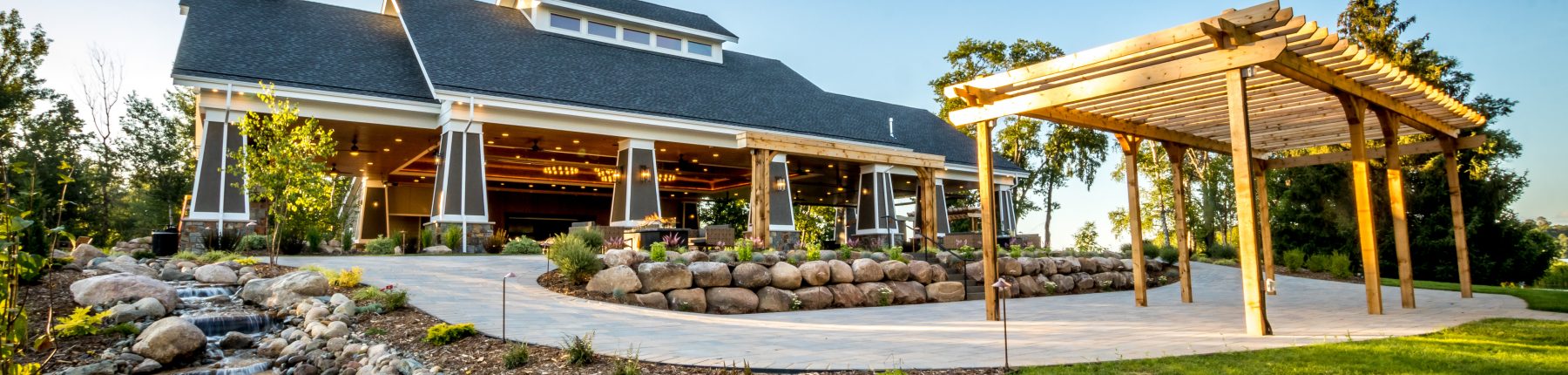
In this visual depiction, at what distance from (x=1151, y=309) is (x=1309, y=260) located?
34.3ft

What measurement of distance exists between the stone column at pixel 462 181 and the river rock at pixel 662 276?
8.22m

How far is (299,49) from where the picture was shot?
17.7m

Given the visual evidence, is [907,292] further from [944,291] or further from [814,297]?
[814,297]

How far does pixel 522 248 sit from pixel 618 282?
21.7ft

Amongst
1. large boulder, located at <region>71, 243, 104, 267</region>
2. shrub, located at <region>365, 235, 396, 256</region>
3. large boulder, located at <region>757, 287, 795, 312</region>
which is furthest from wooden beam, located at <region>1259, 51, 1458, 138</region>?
shrub, located at <region>365, 235, 396, 256</region>

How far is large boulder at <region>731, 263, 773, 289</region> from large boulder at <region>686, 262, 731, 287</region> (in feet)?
0.48

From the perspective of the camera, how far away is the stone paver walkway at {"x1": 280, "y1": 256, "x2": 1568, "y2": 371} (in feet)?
18.9

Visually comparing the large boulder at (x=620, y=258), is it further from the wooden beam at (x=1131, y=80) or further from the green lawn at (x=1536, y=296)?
the green lawn at (x=1536, y=296)

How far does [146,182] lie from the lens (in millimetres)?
31578

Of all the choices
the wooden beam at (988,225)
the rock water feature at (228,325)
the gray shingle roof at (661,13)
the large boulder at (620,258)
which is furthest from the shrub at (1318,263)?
the rock water feature at (228,325)

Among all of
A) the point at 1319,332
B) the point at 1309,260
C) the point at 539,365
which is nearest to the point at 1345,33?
the point at 1309,260

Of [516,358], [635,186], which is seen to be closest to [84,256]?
[516,358]

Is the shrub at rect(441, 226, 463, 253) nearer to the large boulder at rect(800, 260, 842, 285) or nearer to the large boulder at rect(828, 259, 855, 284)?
the large boulder at rect(800, 260, 842, 285)

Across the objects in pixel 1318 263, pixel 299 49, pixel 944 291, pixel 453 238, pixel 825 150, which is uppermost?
pixel 299 49
